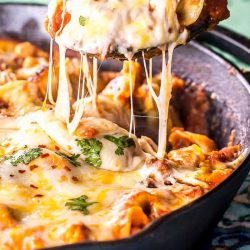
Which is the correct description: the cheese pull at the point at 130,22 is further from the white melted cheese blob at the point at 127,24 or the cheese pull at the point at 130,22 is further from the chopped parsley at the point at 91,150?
the chopped parsley at the point at 91,150

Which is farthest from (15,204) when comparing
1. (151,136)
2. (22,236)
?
(151,136)

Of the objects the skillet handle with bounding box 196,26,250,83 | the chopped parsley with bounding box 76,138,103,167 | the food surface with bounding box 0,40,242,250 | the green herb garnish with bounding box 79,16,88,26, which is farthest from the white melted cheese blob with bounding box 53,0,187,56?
the skillet handle with bounding box 196,26,250,83

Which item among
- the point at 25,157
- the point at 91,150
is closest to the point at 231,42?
the point at 91,150

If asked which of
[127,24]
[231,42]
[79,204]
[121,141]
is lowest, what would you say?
[79,204]

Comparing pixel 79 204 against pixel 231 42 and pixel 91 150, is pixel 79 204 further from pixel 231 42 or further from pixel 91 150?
pixel 231 42

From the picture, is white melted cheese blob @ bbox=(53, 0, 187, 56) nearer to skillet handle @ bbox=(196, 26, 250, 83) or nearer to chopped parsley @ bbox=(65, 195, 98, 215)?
chopped parsley @ bbox=(65, 195, 98, 215)

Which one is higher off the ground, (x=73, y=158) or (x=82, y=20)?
(x=82, y=20)
